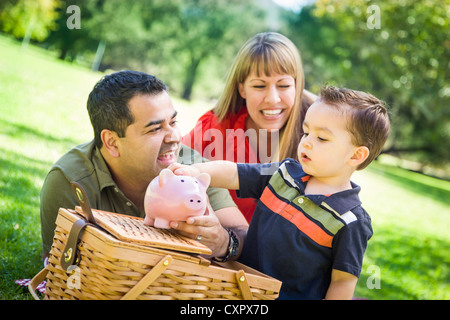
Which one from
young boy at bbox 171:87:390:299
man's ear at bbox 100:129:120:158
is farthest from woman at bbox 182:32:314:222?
young boy at bbox 171:87:390:299

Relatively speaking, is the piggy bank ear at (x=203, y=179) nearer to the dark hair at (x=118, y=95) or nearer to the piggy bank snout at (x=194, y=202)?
the piggy bank snout at (x=194, y=202)

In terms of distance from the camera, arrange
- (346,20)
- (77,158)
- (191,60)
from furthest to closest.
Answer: (191,60), (346,20), (77,158)

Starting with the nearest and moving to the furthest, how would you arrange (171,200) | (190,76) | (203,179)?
(171,200)
(203,179)
(190,76)

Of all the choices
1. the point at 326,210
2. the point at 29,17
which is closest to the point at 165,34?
the point at 29,17

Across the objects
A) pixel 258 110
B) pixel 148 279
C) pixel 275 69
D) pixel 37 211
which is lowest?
pixel 37 211

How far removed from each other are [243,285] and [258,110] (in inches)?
75.8

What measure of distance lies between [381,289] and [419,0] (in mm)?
9705

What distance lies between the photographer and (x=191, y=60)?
35219 mm

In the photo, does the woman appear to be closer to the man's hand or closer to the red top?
the red top

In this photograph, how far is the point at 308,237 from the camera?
228cm

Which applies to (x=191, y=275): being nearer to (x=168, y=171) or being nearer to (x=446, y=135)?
(x=168, y=171)

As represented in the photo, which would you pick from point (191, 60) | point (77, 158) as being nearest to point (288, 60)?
point (77, 158)

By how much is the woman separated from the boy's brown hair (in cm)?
120

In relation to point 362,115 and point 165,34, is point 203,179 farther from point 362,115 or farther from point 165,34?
point 165,34
